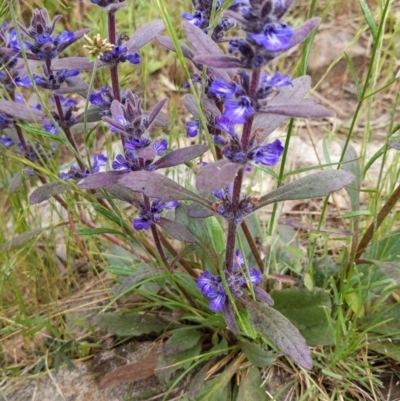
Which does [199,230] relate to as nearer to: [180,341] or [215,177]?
[180,341]

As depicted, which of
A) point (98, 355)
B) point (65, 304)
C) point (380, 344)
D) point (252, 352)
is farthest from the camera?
point (65, 304)

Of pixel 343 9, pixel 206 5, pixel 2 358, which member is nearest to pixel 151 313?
pixel 2 358

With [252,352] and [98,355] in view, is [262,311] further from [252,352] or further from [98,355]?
[98,355]

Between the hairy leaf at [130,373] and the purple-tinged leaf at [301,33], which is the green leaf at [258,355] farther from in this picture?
the purple-tinged leaf at [301,33]

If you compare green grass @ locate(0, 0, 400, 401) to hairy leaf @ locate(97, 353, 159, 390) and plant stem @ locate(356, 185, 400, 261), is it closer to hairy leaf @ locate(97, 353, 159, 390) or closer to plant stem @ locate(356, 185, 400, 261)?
plant stem @ locate(356, 185, 400, 261)

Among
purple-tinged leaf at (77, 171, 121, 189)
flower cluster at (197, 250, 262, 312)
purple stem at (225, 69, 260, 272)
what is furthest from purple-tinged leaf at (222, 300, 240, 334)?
purple-tinged leaf at (77, 171, 121, 189)

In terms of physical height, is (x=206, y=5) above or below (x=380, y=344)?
above
